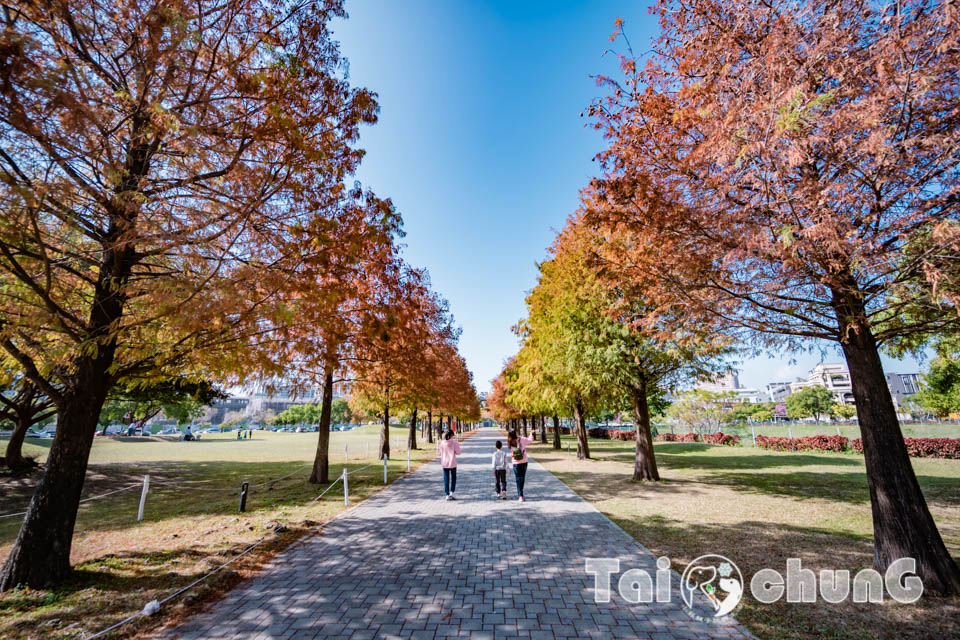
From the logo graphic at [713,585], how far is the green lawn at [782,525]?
16 centimetres

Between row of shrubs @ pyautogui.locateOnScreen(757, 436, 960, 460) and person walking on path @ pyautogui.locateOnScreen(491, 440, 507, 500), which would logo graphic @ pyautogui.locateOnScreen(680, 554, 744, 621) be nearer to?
person walking on path @ pyautogui.locateOnScreen(491, 440, 507, 500)

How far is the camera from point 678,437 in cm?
4503

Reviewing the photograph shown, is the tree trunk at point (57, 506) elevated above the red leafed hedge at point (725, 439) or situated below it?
above

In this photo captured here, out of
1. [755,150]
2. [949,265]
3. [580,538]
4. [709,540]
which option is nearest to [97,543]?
[580,538]

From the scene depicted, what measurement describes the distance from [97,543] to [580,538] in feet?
31.3

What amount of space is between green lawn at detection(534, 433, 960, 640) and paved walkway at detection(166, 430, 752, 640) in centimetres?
87

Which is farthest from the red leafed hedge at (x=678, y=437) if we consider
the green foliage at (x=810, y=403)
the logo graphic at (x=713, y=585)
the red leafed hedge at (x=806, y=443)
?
the green foliage at (x=810, y=403)

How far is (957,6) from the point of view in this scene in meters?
3.29

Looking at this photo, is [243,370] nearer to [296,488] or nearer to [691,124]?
[691,124]

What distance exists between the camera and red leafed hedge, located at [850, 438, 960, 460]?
1989cm

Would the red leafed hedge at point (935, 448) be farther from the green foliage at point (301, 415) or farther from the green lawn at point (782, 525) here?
the green foliage at point (301, 415)

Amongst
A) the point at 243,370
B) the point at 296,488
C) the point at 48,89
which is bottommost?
the point at 296,488

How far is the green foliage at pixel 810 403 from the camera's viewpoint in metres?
84.5

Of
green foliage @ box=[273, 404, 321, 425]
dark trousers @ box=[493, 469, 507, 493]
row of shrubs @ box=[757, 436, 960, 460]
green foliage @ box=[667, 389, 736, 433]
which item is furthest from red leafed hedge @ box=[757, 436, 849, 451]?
green foliage @ box=[273, 404, 321, 425]
